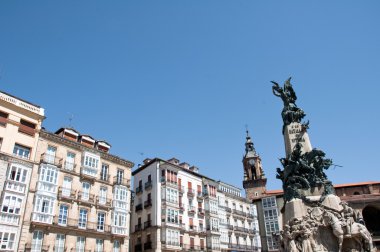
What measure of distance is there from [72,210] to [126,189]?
7273 mm

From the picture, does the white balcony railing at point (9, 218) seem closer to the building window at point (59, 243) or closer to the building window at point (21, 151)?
the building window at point (59, 243)

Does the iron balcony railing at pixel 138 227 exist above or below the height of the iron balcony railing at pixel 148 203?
below

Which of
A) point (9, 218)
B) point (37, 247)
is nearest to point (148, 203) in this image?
point (37, 247)

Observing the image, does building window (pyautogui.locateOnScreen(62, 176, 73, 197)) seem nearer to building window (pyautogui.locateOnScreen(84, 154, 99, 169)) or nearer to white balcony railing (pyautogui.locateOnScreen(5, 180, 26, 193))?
building window (pyautogui.locateOnScreen(84, 154, 99, 169))

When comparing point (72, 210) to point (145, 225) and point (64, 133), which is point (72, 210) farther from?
point (145, 225)

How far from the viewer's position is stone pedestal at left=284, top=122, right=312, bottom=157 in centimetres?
1823

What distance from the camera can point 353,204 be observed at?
165 ft

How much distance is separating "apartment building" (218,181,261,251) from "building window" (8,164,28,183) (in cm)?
2912

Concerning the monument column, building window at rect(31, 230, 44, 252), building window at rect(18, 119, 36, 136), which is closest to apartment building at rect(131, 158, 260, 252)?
building window at rect(31, 230, 44, 252)

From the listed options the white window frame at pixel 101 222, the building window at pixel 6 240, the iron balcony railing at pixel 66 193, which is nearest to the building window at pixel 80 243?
the white window frame at pixel 101 222

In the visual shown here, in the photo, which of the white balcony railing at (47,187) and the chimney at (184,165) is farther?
the chimney at (184,165)

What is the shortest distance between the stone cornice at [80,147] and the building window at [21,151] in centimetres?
211

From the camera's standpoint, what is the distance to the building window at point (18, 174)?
2811 cm

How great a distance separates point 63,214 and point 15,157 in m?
6.94
